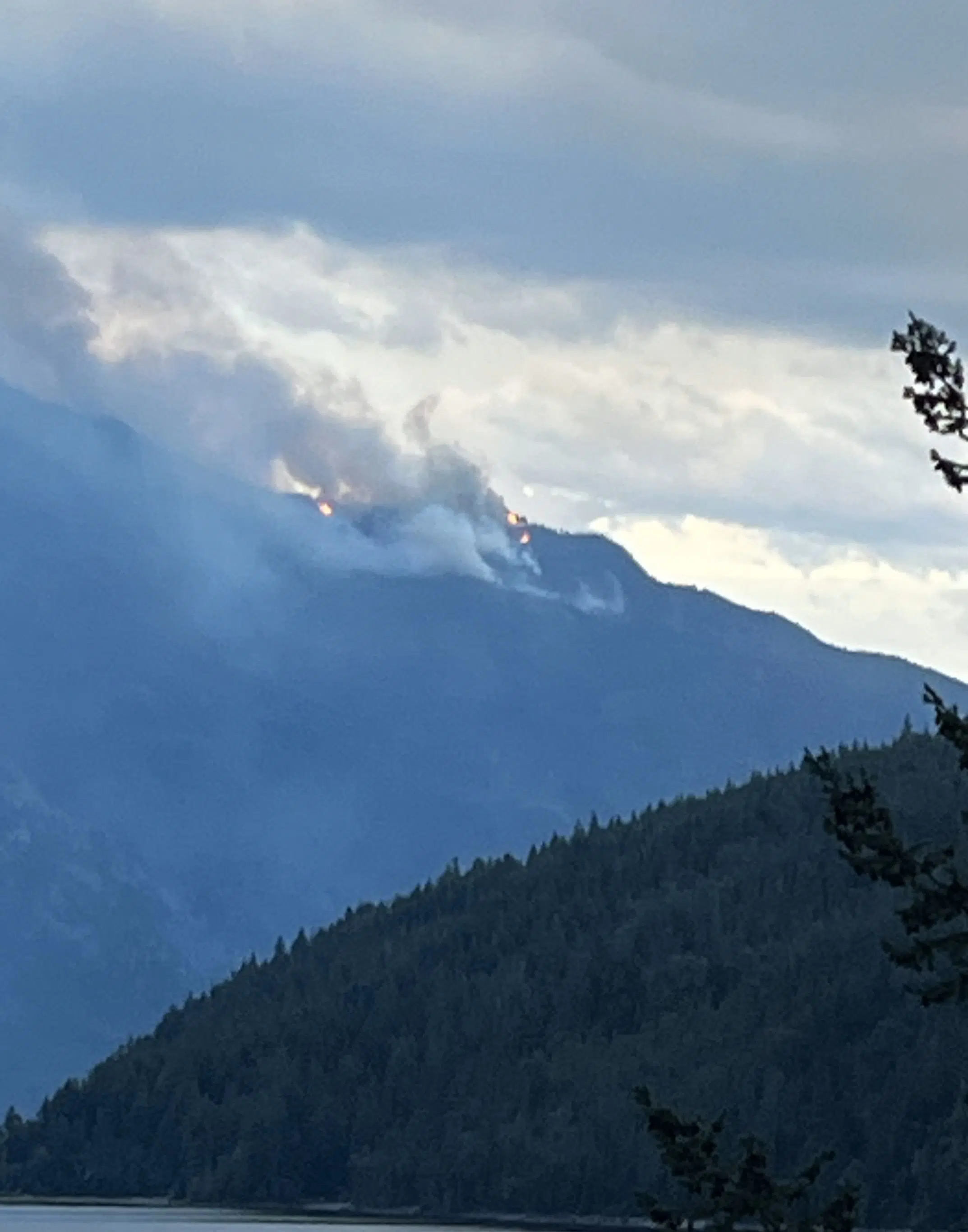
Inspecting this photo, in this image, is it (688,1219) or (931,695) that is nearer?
(688,1219)

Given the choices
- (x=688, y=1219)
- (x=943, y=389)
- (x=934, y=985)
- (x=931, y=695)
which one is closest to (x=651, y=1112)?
(x=688, y=1219)

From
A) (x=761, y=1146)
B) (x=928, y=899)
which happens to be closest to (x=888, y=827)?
(x=928, y=899)

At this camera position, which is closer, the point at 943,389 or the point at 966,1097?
the point at 943,389

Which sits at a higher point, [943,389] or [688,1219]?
[943,389]

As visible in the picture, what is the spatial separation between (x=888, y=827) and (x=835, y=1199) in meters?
5.50

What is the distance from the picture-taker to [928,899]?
152 ft

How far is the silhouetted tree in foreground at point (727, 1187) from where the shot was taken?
43.6m

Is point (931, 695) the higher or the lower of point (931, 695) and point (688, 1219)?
the higher

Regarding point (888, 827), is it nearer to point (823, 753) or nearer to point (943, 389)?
point (823, 753)

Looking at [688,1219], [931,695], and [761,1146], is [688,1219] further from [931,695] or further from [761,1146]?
[931,695]

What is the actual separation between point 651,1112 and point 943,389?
1138cm

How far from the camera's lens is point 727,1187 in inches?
1761

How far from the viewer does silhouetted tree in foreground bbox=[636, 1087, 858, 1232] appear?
43594 millimetres

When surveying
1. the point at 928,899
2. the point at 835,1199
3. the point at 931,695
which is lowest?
the point at 835,1199
